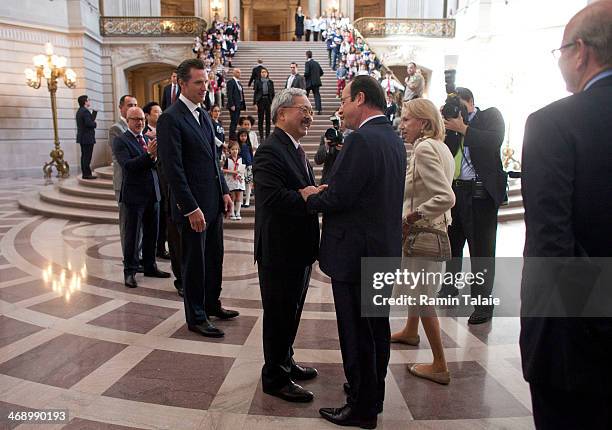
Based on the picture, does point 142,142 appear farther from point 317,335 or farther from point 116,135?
point 317,335

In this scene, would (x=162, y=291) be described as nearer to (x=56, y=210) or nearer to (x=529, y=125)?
(x=529, y=125)

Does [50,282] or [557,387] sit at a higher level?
[557,387]

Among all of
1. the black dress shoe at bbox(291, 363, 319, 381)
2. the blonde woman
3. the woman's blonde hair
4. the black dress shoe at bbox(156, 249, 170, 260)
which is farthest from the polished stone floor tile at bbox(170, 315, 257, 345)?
the black dress shoe at bbox(156, 249, 170, 260)

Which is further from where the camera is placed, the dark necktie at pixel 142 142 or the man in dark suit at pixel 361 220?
the dark necktie at pixel 142 142

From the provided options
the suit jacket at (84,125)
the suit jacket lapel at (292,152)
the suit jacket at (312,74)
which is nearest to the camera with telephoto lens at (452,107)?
the suit jacket lapel at (292,152)

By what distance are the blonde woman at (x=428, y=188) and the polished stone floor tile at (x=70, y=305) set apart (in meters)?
2.85

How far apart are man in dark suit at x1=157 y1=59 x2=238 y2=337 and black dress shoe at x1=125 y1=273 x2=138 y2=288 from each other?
52.7 inches

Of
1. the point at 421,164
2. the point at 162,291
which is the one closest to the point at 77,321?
the point at 162,291

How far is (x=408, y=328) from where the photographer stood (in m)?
3.47

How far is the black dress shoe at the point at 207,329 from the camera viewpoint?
3564 millimetres

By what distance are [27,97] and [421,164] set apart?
16.0 meters

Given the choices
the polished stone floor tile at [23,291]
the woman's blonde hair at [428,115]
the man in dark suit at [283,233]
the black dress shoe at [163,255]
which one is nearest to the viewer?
the man in dark suit at [283,233]

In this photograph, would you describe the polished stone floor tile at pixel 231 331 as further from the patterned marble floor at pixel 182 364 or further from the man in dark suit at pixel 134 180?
the man in dark suit at pixel 134 180

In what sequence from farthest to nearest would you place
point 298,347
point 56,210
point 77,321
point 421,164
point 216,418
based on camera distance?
point 56,210 < point 77,321 < point 298,347 < point 421,164 < point 216,418
